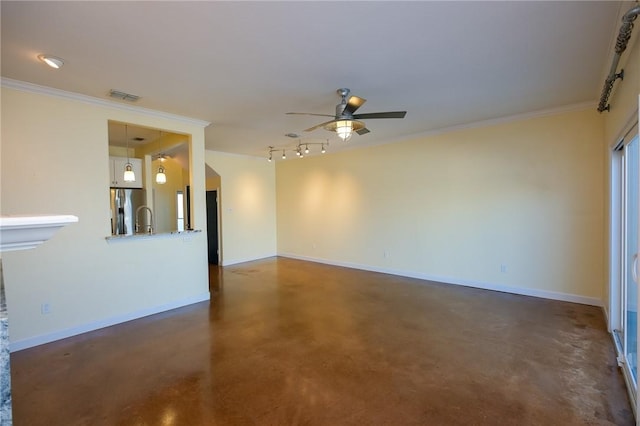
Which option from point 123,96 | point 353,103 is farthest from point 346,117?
point 123,96

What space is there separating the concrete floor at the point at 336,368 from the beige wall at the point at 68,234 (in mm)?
292

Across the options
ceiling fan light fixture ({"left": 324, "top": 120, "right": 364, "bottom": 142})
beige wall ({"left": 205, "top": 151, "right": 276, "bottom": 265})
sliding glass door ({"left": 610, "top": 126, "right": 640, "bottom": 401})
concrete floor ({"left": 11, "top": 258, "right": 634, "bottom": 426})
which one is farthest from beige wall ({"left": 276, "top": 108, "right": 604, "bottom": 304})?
ceiling fan light fixture ({"left": 324, "top": 120, "right": 364, "bottom": 142})

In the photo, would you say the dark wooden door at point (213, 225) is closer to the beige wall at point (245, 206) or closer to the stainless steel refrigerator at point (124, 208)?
the beige wall at point (245, 206)

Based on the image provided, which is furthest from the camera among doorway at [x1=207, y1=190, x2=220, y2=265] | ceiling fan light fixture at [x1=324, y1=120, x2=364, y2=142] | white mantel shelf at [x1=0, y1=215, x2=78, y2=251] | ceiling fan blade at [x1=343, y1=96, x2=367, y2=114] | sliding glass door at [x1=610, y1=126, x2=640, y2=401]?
doorway at [x1=207, y1=190, x2=220, y2=265]

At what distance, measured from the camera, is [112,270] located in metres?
3.81

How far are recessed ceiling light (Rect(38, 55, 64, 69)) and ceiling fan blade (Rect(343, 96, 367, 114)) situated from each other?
102 inches

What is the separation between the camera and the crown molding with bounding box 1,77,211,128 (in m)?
3.11

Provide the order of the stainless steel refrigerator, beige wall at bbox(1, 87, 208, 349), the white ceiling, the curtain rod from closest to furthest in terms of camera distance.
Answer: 1. the curtain rod
2. the white ceiling
3. beige wall at bbox(1, 87, 208, 349)
4. the stainless steel refrigerator

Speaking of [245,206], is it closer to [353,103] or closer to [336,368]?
[353,103]

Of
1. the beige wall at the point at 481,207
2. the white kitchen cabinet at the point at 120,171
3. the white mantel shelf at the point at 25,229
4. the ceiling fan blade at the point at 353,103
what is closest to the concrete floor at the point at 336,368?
the beige wall at the point at 481,207

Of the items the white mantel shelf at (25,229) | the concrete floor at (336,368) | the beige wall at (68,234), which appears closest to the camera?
the white mantel shelf at (25,229)

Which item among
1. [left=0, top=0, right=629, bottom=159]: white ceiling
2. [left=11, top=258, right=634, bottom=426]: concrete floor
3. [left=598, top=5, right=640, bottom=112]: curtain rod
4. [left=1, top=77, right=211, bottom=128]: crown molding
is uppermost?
[left=0, top=0, right=629, bottom=159]: white ceiling

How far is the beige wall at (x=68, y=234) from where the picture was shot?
3.16m

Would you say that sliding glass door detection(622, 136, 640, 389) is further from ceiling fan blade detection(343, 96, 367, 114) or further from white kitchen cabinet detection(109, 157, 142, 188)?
white kitchen cabinet detection(109, 157, 142, 188)
